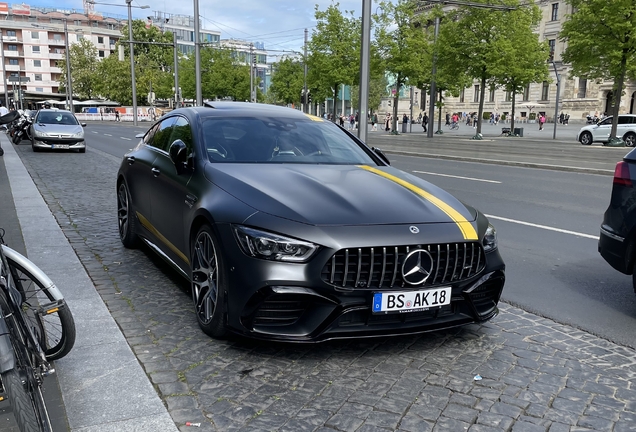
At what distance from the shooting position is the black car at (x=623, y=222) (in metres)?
4.76

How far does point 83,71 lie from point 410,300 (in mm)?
89110

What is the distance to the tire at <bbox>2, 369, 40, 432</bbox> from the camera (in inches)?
85.1

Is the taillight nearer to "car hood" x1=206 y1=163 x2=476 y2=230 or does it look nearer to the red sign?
"car hood" x1=206 y1=163 x2=476 y2=230

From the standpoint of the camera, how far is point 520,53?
38.2m

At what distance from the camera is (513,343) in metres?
4.12

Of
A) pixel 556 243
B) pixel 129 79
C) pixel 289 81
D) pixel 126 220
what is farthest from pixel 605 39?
pixel 129 79

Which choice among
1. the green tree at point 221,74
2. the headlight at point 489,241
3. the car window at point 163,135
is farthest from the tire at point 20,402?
the green tree at point 221,74

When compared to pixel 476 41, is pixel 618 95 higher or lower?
lower

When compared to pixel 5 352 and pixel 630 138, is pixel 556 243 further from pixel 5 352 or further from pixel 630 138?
pixel 630 138

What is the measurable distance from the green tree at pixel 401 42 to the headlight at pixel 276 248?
134 feet

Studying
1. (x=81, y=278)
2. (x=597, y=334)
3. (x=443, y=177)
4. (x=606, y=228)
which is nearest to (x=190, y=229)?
(x=81, y=278)

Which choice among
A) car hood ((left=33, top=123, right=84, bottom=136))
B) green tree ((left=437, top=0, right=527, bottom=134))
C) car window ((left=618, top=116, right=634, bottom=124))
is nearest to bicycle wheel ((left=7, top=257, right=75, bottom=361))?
car hood ((left=33, top=123, right=84, bottom=136))

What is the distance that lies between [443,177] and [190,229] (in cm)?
1080

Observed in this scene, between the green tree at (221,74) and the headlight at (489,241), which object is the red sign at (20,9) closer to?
the green tree at (221,74)
